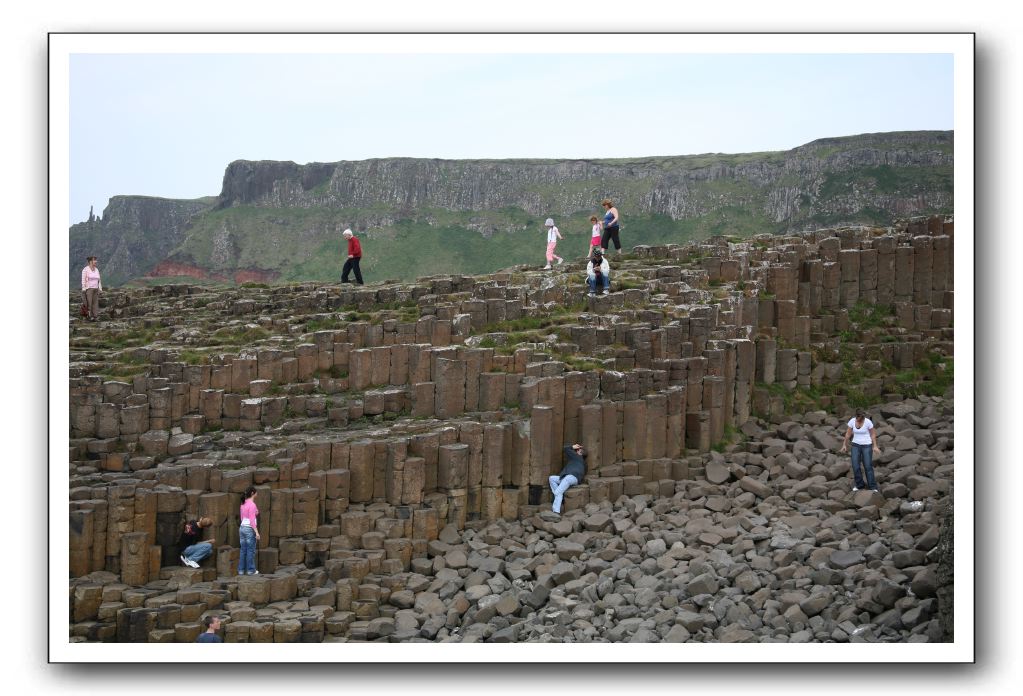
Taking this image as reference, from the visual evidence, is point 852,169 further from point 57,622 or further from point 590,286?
point 57,622

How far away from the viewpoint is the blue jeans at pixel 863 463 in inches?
861

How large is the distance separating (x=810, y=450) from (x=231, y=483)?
10.0 meters

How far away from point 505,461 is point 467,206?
29807 millimetres

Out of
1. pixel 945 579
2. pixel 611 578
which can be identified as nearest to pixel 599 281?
pixel 611 578

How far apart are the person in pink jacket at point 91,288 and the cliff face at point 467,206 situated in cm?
1669

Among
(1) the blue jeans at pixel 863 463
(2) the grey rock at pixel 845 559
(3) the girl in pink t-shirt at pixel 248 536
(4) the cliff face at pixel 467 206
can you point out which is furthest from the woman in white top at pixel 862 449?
(4) the cliff face at pixel 467 206

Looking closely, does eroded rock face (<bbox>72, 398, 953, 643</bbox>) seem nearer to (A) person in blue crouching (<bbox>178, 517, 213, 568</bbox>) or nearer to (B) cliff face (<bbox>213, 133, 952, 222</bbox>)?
(A) person in blue crouching (<bbox>178, 517, 213, 568</bbox>)

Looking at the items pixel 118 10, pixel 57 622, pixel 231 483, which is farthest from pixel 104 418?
Result: pixel 118 10

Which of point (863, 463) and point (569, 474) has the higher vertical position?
point (863, 463)

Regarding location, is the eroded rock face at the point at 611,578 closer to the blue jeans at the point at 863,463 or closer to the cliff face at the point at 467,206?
the blue jeans at the point at 863,463

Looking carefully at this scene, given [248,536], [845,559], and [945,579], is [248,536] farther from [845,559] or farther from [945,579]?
[945,579]

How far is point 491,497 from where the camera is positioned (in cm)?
2169

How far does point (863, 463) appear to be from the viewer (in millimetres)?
21969

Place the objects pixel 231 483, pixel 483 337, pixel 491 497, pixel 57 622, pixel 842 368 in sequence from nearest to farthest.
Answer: pixel 57 622
pixel 231 483
pixel 491 497
pixel 483 337
pixel 842 368
